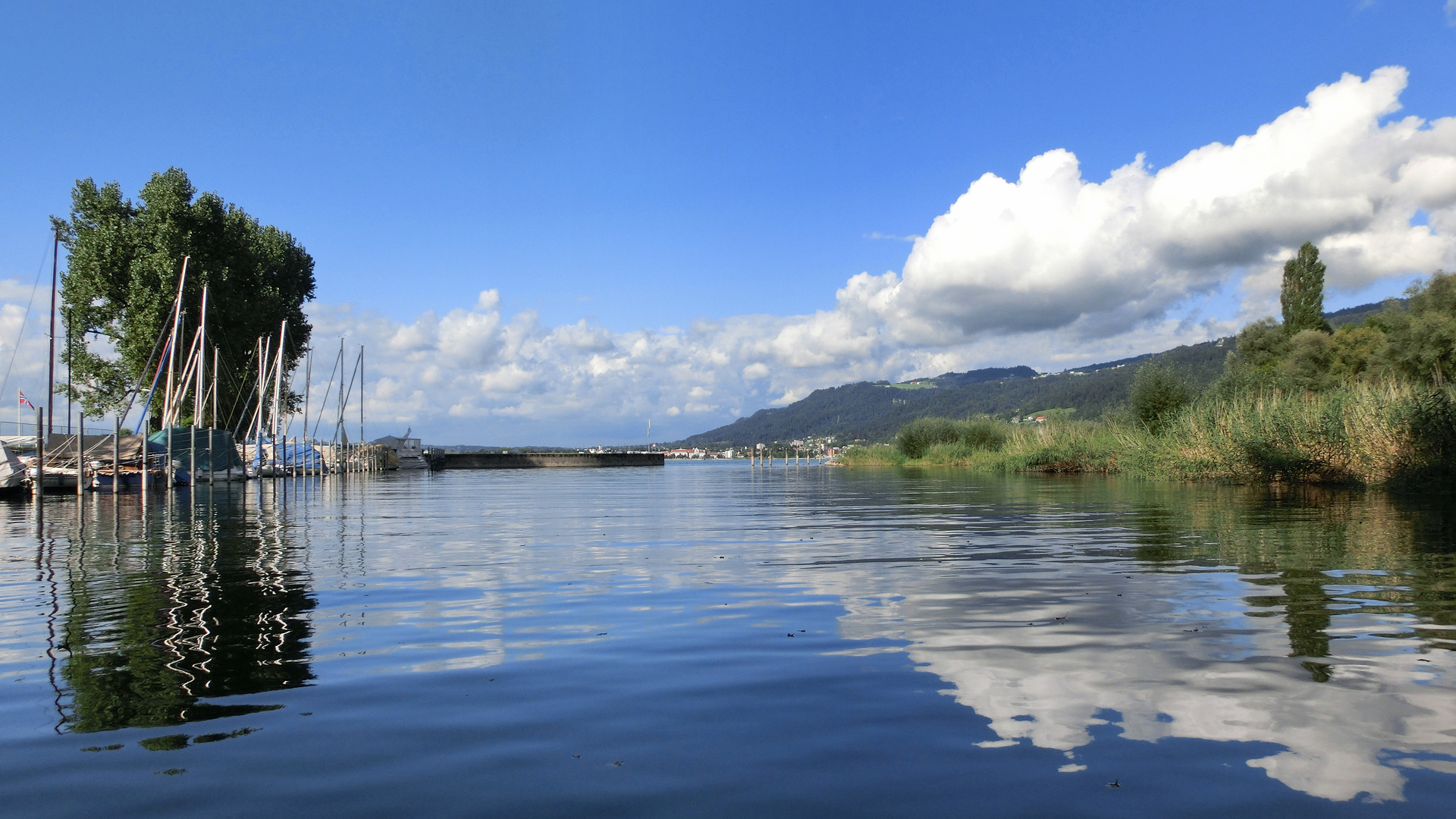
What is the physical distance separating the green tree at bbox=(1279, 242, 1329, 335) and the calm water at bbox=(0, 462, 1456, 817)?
8870 centimetres

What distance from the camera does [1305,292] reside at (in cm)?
8669

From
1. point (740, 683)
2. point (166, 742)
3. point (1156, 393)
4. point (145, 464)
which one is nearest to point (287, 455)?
point (145, 464)

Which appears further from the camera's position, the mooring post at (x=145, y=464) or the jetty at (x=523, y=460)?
the jetty at (x=523, y=460)

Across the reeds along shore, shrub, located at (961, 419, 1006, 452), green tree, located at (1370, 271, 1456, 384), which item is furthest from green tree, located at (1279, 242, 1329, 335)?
the reeds along shore

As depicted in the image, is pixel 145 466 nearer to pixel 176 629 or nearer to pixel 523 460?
pixel 176 629

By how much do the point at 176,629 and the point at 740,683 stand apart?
15.5ft

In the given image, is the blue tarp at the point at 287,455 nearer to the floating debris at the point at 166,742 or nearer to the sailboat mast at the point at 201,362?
A: the sailboat mast at the point at 201,362

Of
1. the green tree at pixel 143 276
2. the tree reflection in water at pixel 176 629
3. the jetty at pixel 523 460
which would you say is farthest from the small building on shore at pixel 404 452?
the tree reflection in water at pixel 176 629

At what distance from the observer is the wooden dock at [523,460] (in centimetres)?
12319

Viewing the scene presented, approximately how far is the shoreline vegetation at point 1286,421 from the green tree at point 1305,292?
0.34 ft

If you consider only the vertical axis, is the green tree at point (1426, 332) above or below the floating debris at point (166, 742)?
above

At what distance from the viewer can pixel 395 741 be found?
4262 millimetres

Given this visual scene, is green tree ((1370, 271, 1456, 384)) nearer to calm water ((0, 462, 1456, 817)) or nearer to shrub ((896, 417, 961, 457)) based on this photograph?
shrub ((896, 417, 961, 457))

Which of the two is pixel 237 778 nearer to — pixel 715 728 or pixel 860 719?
pixel 715 728
